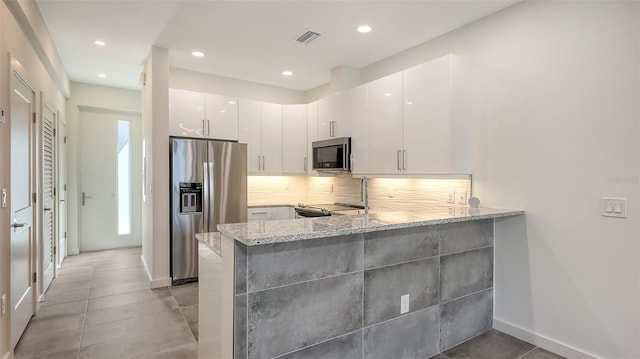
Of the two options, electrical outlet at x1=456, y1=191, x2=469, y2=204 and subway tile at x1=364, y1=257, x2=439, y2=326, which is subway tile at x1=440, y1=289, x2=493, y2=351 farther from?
electrical outlet at x1=456, y1=191, x2=469, y2=204

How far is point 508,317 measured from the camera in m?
2.79

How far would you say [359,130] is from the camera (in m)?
3.73

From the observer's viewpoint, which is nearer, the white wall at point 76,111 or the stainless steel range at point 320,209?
the stainless steel range at point 320,209

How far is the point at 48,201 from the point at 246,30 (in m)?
3.04

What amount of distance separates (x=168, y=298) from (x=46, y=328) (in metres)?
1.00

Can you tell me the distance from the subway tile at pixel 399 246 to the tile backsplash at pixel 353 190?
91 cm

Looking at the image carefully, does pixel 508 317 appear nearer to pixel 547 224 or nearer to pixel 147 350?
pixel 547 224

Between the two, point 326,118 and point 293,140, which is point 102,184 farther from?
point 326,118

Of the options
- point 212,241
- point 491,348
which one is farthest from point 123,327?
point 491,348

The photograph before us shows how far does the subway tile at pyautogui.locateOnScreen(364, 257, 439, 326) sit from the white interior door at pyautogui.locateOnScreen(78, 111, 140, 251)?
5.35 metres

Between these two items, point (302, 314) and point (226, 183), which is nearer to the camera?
point (302, 314)

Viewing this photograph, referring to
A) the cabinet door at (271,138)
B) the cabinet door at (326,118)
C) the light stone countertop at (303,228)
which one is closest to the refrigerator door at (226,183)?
the cabinet door at (271,138)

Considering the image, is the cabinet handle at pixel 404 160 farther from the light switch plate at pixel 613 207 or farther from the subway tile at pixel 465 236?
→ the light switch plate at pixel 613 207

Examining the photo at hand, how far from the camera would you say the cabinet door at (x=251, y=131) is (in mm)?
4543
